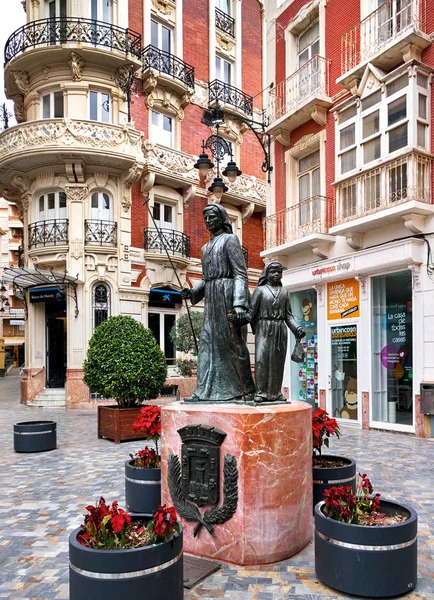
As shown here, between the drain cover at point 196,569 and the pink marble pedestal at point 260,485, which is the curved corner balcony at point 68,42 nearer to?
the pink marble pedestal at point 260,485

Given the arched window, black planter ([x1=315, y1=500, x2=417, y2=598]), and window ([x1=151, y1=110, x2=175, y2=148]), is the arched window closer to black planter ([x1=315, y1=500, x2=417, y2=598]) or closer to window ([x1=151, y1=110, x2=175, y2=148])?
window ([x1=151, y1=110, x2=175, y2=148])

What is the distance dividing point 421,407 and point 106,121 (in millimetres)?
14974

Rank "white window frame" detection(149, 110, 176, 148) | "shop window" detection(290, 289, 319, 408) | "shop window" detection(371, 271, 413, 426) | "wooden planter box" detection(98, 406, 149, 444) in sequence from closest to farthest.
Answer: "wooden planter box" detection(98, 406, 149, 444), "shop window" detection(371, 271, 413, 426), "shop window" detection(290, 289, 319, 408), "white window frame" detection(149, 110, 176, 148)

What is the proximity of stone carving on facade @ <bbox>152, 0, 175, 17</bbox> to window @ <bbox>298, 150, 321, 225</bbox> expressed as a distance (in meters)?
10.4

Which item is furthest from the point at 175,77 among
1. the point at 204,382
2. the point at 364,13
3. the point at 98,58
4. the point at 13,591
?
the point at 13,591

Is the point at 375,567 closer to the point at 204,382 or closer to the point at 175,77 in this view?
the point at 204,382

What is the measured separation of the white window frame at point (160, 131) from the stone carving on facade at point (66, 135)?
7.97 feet

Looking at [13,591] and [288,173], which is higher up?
[288,173]

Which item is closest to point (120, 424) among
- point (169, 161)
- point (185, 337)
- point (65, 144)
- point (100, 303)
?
point (185, 337)

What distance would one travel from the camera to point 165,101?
70.4 feet

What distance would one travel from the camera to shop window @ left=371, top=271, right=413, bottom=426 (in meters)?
12.1

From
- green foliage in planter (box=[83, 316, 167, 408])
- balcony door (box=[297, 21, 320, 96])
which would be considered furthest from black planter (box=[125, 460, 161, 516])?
balcony door (box=[297, 21, 320, 96])

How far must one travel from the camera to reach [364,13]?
13.4m

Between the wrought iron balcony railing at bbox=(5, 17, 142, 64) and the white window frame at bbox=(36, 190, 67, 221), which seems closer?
the wrought iron balcony railing at bbox=(5, 17, 142, 64)
